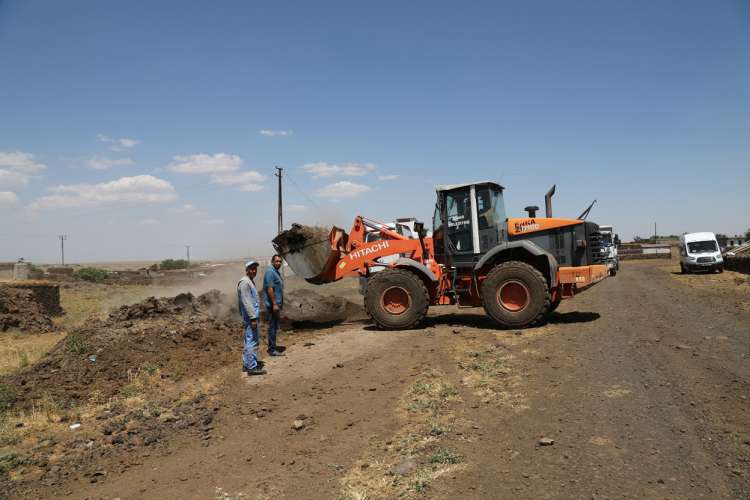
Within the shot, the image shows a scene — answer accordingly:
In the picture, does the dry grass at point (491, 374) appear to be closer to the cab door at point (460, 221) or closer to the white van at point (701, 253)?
the cab door at point (460, 221)

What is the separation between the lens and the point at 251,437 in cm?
552

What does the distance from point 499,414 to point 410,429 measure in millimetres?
951

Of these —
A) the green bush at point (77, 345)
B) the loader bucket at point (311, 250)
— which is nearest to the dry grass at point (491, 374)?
the loader bucket at point (311, 250)

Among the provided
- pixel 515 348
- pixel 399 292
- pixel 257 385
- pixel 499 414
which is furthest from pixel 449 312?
pixel 499 414

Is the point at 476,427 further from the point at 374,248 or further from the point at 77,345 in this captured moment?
the point at 77,345

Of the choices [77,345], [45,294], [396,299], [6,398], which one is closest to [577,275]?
[396,299]

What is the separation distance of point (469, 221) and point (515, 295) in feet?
5.96

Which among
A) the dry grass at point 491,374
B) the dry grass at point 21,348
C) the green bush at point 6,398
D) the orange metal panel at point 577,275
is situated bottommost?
the dry grass at point 21,348

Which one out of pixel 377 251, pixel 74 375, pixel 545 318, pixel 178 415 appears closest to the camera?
pixel 178 415

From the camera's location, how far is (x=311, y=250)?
1178 centimetres

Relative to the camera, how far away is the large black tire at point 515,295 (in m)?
9.83

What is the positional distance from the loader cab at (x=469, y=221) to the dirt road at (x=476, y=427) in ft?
8.08

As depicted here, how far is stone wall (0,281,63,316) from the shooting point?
55.7 ft

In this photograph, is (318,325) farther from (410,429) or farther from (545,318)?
(410,429)
